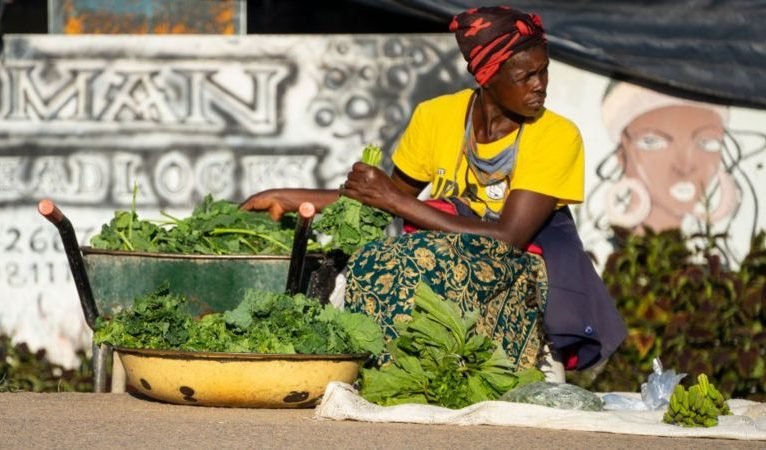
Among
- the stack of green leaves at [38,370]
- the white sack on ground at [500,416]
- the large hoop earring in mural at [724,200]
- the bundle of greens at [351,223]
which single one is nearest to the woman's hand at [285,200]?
the bundle of greens at [351,223]

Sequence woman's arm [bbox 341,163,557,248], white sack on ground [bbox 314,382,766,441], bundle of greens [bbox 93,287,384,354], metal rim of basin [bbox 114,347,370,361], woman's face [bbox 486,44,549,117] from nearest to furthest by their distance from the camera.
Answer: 1. white sack on ground [bbox 314,382,766,441]
2. metal rim of basin [bbox 114,347,370,361]
3. bundle of greens [bbox 93,287,384,354]
4. woman's arm [bbox 341,163,557,248]
5. woman's face [bbox 486,44,549,117]

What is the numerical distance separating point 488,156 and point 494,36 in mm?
458

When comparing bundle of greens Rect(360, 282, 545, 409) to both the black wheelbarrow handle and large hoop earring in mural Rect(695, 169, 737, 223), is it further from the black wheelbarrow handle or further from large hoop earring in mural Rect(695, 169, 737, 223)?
large hoop earring in mural Rect(695, 169, 737, 223)

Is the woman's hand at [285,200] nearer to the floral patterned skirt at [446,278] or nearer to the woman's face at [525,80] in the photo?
the floral patterned skirt at [446,278]

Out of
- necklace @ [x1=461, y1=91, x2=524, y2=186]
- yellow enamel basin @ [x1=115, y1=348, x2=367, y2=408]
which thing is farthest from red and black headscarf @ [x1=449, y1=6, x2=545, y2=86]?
yellow enamel basin @ [x1=115, y1=348, x2=367, y2=408]

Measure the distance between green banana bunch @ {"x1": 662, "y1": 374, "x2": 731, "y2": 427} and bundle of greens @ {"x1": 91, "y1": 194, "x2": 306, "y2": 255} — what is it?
153 centimetres

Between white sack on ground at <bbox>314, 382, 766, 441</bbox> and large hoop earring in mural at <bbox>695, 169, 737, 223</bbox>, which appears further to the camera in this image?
large hoop earring in mural at <bbox>695, 169, 737, 223</bbox>

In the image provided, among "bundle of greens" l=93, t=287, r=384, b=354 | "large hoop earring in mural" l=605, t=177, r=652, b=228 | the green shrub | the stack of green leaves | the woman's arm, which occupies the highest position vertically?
the woman's arm

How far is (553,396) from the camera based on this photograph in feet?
15.3

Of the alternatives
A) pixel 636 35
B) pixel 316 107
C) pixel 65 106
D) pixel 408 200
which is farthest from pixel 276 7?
pixel 408 200

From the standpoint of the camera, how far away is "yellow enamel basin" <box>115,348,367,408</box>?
15.2 ft

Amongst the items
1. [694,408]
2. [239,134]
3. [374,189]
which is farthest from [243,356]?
[239,134]

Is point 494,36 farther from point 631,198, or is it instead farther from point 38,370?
point 38,370

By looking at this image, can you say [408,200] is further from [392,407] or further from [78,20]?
[78,20]
